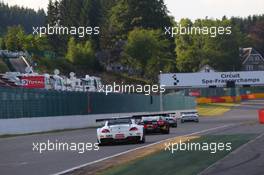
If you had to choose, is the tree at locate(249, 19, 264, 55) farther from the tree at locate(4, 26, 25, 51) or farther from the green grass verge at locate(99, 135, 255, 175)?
the green grass verge at locate(99, 135, 255, 175)

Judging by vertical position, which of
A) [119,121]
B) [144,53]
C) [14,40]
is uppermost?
[14,40]

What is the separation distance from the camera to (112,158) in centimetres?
2080

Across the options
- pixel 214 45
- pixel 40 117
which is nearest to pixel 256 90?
pixel 214 45

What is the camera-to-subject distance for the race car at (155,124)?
124 feet

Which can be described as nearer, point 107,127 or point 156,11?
point 107,127

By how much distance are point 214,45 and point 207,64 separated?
463 cm

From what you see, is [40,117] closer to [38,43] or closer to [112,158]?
[112,158]

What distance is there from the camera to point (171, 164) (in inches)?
704

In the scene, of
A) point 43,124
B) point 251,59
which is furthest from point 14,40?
point 251,59

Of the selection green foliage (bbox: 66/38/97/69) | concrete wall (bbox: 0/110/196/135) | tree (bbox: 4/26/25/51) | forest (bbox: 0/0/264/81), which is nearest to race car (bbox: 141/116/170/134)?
concrete wall (bbox: 0/110/196/135)

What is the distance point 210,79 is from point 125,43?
53.7 metres

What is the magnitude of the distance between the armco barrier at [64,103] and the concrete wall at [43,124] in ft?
0.95

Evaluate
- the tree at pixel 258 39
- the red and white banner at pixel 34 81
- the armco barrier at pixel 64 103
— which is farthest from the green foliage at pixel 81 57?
the tree at pixel 258 39

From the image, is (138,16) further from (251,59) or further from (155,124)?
(155,124)
